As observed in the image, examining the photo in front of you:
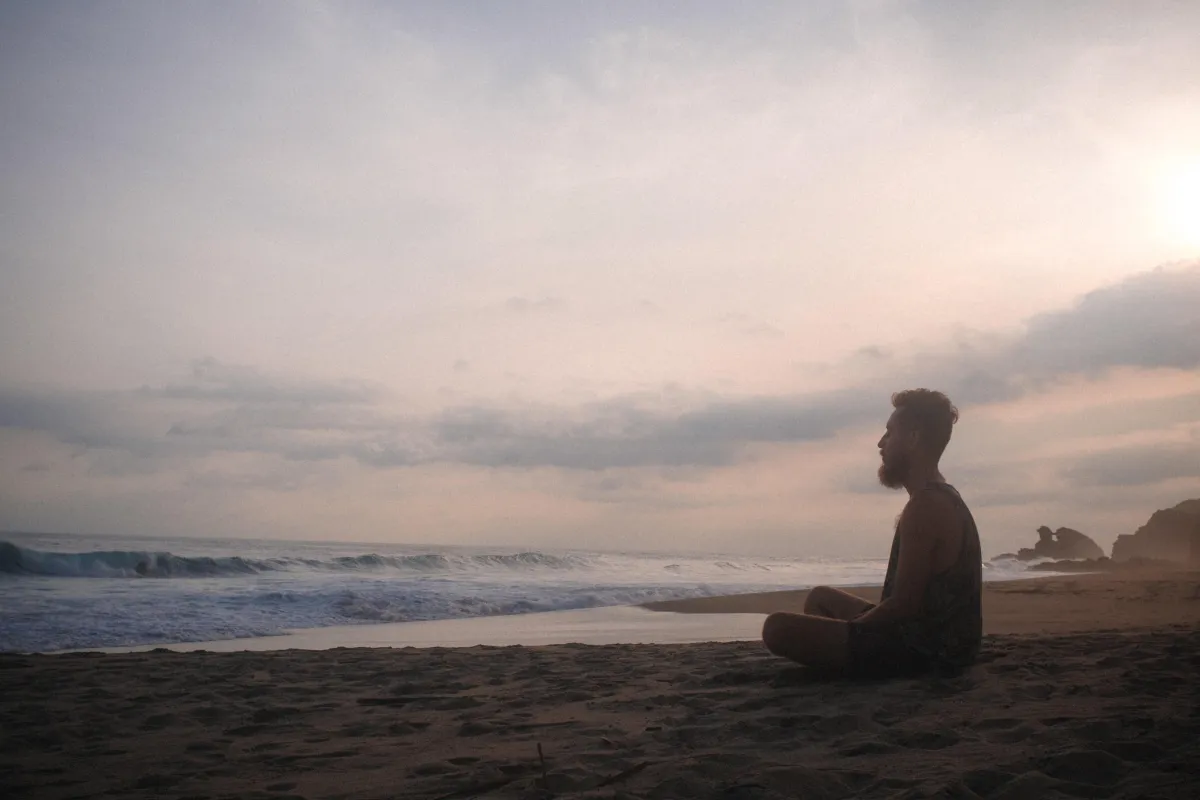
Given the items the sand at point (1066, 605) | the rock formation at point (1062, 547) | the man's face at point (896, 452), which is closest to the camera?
the man's face at point (896, 452)

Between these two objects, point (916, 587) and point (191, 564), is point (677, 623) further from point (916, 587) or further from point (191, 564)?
point (191, 564)

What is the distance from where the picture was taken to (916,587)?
3902 mm

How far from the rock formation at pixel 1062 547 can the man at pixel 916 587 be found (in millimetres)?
43085

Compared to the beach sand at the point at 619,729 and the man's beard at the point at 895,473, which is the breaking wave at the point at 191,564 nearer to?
the beach sand at the point at 619,729

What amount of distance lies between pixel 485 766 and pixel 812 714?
1.45 m

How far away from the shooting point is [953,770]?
2.66 m

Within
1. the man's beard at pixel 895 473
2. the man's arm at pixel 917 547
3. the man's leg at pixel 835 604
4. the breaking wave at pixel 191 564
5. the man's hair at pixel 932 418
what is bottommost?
the breaking wave at pixel 191 564

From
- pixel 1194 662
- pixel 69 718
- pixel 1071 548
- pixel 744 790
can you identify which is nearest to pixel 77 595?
Result: pixel 69 718

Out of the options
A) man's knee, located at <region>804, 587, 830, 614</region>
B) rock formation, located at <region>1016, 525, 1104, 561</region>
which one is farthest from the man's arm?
rock formation, located at <region>1016, 525, 1104, 561</region>

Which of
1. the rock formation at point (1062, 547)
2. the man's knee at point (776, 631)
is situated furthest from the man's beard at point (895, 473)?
the rock formation at point (1062, 547)

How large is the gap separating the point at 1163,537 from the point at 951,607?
3990 cm

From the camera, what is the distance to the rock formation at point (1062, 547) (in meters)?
42.2

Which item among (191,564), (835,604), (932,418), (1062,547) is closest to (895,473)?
(932,418)

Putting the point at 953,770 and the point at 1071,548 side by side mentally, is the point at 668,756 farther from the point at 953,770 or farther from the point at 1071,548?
the point at 1071,548
